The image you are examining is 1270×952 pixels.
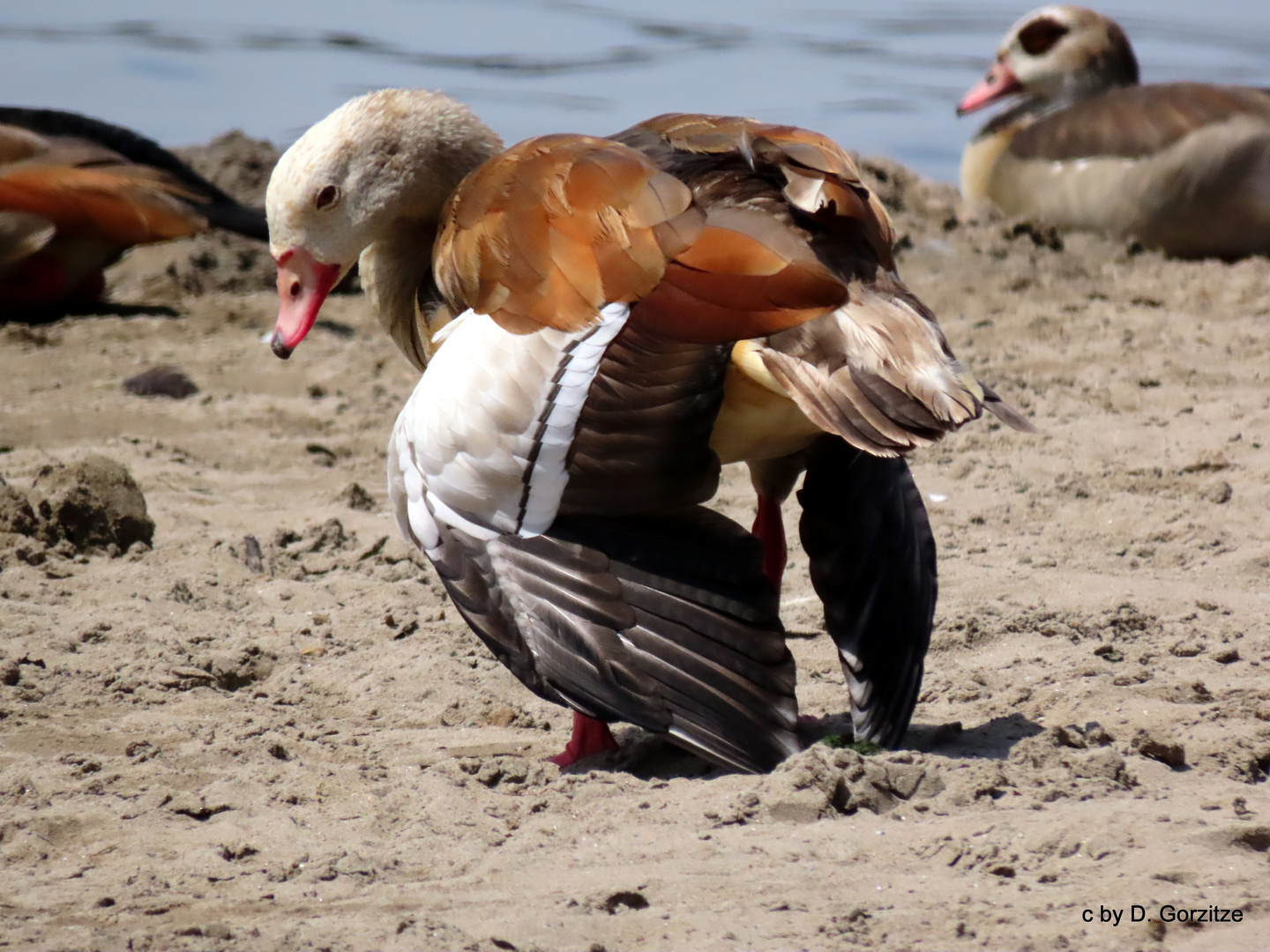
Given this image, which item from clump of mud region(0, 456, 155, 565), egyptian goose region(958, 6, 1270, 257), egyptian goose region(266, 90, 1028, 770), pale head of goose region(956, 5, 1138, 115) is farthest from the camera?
pale head of goose region(956, 5, 1138, 115)

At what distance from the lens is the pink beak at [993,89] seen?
8.34 meters

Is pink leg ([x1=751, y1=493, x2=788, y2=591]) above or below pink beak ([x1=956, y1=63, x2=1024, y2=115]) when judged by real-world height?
below

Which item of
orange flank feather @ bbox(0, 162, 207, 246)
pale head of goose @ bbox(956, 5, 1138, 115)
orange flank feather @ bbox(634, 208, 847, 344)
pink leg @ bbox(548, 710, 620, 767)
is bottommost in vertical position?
pink leg @ bbox(548, 710, 620, 767)

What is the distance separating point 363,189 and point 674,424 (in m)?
1.33

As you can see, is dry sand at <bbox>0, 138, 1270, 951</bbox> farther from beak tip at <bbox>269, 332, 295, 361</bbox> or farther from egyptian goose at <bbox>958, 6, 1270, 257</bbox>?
egyptian goose at <bbox>958, 6, 1270, 257</bbox>

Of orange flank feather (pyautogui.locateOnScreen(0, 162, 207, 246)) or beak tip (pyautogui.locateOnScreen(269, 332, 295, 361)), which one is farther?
orange flank feather (pyautogui.locateOnScreen(0, 162, 207, 246))

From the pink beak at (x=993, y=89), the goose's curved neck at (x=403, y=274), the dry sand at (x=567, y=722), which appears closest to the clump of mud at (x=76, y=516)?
the dry sand at (x=567, y=722)

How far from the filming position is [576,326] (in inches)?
104

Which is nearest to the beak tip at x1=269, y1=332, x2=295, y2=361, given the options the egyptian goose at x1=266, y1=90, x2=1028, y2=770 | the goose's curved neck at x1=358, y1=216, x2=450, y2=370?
the goose's curved neck at x1=358, y1=216, x2=450, y2=370

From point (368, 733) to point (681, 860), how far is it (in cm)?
100

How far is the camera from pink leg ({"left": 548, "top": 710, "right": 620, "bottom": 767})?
2844mm

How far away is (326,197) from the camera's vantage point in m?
3.40

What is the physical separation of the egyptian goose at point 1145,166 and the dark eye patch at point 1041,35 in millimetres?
163

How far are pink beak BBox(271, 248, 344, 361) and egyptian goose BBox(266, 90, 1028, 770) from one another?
643 millimetres
